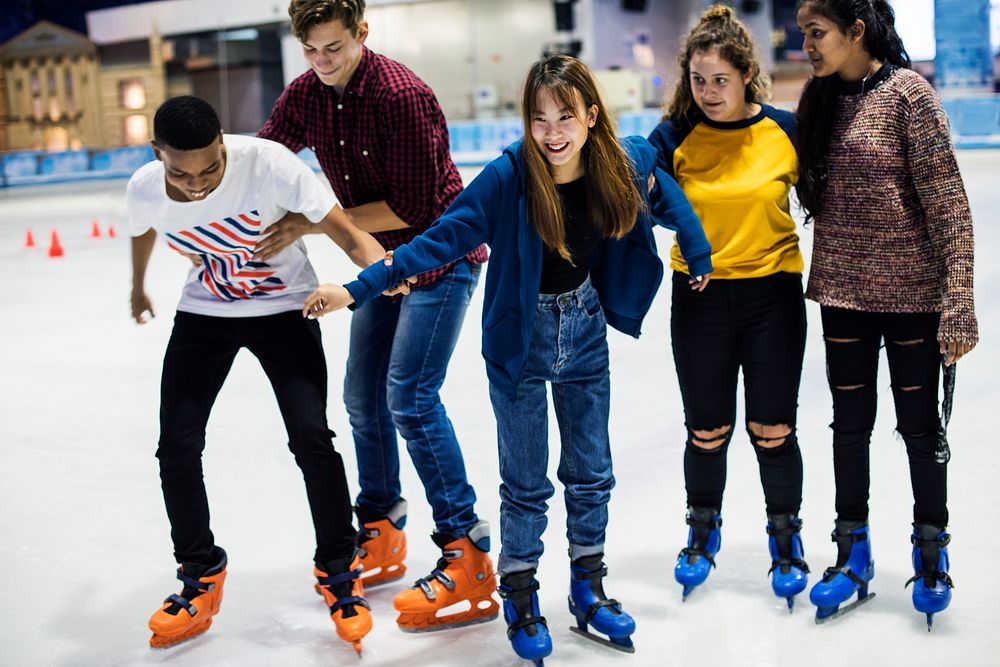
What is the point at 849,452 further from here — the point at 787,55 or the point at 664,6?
the point at 664,6

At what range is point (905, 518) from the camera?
2.96m

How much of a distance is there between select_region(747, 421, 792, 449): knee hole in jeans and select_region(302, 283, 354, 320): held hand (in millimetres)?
1017

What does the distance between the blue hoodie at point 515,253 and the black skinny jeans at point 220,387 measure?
15.3 inches

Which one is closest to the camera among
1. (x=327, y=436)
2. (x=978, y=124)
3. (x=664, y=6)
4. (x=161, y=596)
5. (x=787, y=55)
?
(x=327, y=436)

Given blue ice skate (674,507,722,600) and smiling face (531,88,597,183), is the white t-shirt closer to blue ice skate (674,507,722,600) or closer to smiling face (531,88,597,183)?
smiling face (531,88,597,183)

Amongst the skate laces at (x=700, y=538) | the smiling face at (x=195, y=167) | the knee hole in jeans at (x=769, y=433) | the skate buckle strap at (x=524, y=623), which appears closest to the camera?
the smiling face at (x=195, y=167)

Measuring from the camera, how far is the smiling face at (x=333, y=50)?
2.38 metres

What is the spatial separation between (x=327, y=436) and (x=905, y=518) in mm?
1621

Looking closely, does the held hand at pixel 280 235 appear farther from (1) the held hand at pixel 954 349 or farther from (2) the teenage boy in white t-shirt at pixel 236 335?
(1) the held hand at pixel 954 349

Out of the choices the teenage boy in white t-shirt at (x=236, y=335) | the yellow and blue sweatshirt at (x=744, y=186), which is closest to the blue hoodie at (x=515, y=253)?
the yellow and blue sweatshirt at (x=744, y=186)

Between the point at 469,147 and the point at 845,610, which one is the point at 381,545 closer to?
the point at 845,610

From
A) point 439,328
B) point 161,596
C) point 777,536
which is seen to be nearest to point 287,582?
point 161,596

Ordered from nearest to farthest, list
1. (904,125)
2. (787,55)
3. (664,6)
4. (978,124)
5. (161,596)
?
(904,125), (161,596), (978,124), (787,55), (664,6)

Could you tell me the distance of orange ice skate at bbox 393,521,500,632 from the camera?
2459 millimetres
